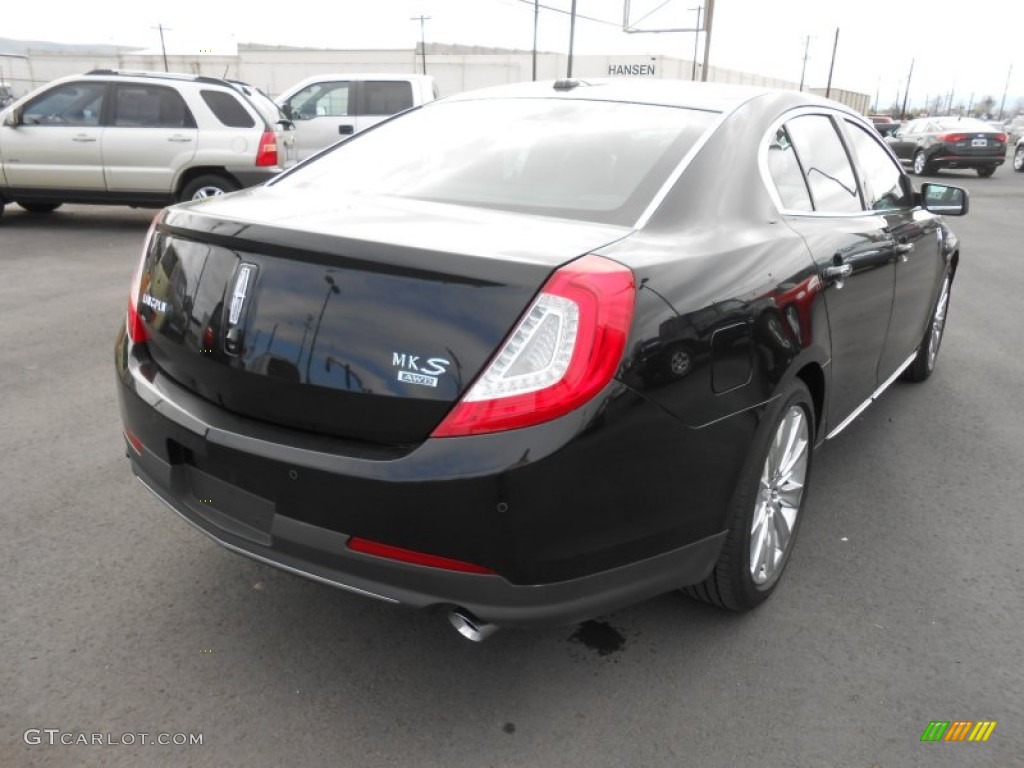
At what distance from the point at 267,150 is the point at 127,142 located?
1603 mm

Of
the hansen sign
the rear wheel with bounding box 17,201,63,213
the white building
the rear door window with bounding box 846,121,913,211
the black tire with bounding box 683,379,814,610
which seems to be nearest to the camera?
the black tire with bounding box 683,379,814,610

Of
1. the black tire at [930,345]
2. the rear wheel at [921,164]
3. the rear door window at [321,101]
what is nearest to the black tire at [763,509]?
the black tire at [930,345]

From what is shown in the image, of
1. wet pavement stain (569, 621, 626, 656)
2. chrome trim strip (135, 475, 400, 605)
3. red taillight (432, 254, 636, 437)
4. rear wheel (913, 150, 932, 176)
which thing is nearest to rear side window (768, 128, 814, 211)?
red taillight (432, 254, 636, 437)

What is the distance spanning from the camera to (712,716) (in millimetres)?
2354

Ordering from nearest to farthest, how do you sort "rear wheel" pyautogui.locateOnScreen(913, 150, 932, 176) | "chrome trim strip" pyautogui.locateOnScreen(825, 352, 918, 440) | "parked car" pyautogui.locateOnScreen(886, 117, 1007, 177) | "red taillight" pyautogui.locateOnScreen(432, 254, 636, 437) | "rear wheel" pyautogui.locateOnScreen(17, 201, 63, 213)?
"red taillight" pyautogui.locateOnScreen(432, 254, 636, 437), "chrome trim strip" pyautogui.locateOnScreen(825, 352, 918, 440), "rear wheel" pyautogui.locateOnScreen(17, 201, 63, 213), "parked car" pyautogui.locateOnScreen(886, 117, 1007, 177), "rear wheel" pyautogui.locateOnScreen(913, 150, 932, 176)

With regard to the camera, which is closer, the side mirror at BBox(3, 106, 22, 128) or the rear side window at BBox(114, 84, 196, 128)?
the side mirror at BBox(3, 106, 22, 128)

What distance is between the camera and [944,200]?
4.45 metres

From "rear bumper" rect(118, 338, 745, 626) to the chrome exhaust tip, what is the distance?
0.03 metres

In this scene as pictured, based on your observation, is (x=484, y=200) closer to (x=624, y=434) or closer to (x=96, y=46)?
(x=624, y=434)

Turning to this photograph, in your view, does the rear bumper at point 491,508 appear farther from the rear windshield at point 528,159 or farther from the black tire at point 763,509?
the rear windshield at point 528,159

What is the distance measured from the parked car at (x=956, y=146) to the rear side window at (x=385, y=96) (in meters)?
15.5

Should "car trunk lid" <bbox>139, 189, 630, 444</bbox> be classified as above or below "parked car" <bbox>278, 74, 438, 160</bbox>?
above

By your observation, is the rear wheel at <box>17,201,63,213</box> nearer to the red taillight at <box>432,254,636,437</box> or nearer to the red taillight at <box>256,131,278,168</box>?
the red taillight at <box>256,131,278,168</box>

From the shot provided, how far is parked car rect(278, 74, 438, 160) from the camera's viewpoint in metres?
14.4
